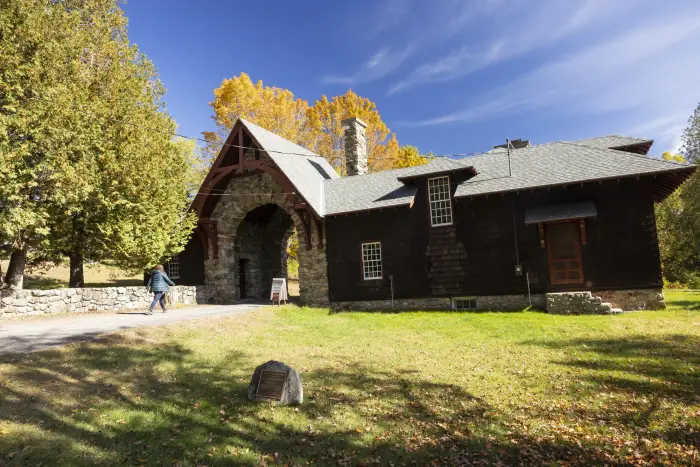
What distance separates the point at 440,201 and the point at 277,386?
1381 cm

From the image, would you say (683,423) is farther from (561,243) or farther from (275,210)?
(275,210)

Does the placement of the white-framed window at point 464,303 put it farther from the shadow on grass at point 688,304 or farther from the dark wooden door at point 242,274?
the dark wooden door at point 242,274

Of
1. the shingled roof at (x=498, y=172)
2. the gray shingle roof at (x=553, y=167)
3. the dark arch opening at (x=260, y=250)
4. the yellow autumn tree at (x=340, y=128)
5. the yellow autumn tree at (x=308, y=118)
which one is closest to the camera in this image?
the gray shingle roof at (x=553, y=167)

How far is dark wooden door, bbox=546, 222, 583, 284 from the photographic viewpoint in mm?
17297

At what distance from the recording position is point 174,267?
82.0ft

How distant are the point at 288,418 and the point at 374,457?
1713 millimetres

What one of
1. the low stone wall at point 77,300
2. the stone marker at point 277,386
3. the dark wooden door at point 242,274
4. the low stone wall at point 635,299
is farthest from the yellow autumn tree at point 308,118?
the stone marker at point 277,386

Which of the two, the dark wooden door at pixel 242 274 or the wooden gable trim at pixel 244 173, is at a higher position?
the wooden gable trim at pixel 244 173

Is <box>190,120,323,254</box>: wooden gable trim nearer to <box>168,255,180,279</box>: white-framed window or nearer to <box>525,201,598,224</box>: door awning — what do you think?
<box>168,255,180,279</box>: white-framed window

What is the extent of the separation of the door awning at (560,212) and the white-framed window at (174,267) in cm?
1939

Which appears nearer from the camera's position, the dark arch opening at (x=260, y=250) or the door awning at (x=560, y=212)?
the door awning at (x=560, y=212)

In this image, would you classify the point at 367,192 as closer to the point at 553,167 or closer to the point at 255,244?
the point at 553,167

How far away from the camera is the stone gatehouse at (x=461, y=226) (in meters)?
16.4

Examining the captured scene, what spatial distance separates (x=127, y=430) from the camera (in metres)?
6.00
